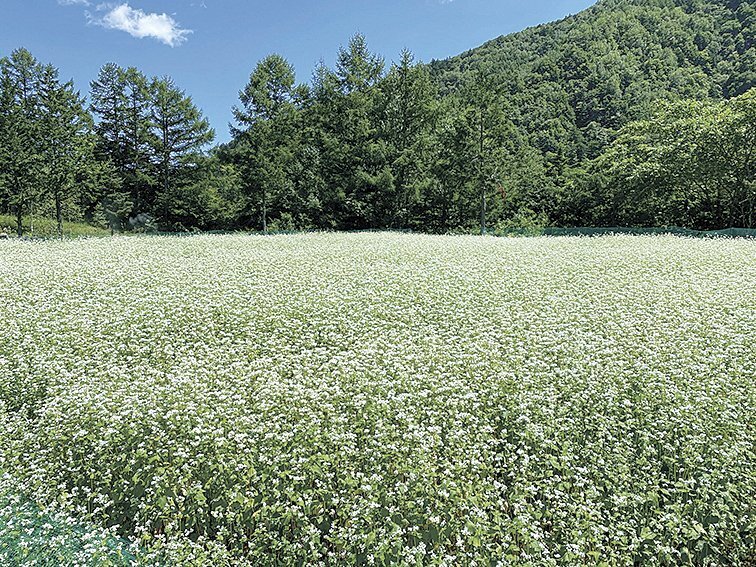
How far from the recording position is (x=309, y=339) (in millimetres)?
7746

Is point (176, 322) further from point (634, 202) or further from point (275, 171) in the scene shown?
point (634, 202)

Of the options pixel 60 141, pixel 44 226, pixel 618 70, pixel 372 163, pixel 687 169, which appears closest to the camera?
pixel 60 141

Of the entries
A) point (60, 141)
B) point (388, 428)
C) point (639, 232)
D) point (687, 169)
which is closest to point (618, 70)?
point (687, 169)

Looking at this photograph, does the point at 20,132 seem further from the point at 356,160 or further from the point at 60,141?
the point at 356,160

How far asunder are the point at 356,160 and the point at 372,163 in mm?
1291

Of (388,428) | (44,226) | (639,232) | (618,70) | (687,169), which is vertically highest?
(618,70)

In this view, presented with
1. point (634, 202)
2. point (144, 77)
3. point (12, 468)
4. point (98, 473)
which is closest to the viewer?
point (98, 473)

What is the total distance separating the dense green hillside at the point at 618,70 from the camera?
194 ft

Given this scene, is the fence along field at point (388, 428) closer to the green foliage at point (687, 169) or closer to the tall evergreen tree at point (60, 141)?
the tall evergreen tree at point (60, 141)

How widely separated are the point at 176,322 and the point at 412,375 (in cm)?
449

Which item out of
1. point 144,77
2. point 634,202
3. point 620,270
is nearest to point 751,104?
point 634,202

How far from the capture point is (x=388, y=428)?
4.81 m

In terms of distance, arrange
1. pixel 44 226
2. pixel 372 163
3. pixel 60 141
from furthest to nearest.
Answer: pixel 44 226
pixel 372 163
pixel 60 141

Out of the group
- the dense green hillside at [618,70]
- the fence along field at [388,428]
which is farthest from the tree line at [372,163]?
the fence along field at [388,428]
